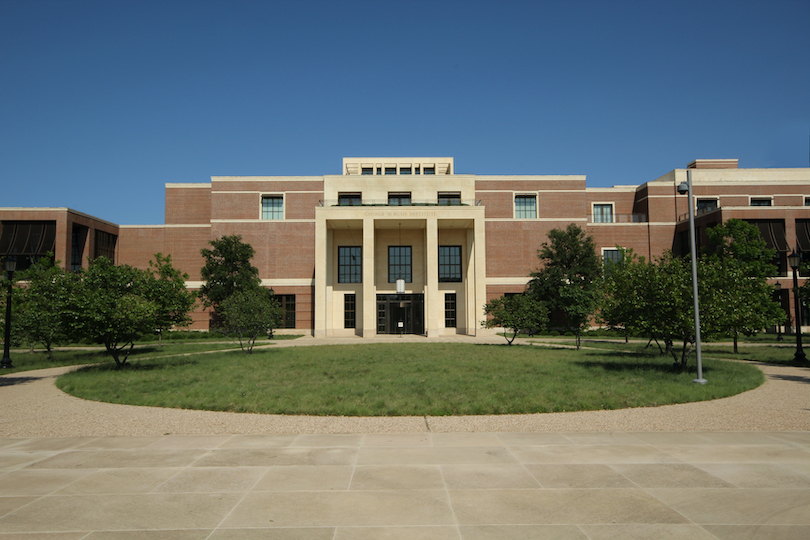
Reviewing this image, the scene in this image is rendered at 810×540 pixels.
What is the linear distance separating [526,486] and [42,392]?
47.8ft

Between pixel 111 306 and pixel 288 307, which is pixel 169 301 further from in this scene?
pixel 288 307

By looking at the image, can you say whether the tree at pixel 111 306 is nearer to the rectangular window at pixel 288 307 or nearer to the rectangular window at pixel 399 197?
the rectangular window at pixel 288 307

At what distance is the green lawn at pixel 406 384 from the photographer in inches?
459

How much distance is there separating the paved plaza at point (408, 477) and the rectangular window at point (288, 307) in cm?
3532

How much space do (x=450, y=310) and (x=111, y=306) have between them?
29511mm

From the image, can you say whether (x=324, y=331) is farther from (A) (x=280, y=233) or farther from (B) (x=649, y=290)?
(B) (x=649, y=290)

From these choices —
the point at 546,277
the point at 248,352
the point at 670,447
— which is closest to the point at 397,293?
the point at 546,277

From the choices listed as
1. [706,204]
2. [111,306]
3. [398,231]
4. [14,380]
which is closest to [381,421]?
[111,306]

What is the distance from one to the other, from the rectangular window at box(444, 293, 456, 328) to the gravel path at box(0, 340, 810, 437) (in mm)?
31426

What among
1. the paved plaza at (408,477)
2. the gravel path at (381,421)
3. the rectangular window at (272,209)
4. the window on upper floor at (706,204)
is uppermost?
the window on upper floor at (706,204)

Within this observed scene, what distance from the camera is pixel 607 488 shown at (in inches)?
245

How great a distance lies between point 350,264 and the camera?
44.3 m

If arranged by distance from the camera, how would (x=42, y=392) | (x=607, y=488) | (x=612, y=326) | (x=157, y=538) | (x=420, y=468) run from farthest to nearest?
(x=612, y=326), (x=42, y=392), (x=420, y=468), (x=607, y=488), (x=157, y=538)

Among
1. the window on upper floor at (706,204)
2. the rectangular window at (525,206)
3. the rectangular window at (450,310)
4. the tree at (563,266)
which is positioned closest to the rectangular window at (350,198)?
the rectangular window at (450,310)
